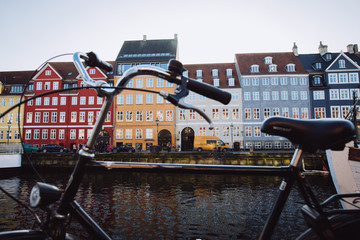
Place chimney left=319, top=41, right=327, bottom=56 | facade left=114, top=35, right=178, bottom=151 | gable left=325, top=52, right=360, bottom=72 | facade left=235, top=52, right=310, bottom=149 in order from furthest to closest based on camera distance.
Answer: chimney left=319, top=41, right=327, bottom=56 → facade left=114, top=35, right=178, bottom=151 → facade left=235, top=52, right=310, bottom=149 → gable left=325, top=52, right=360, bottom=72

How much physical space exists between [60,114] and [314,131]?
38698mm

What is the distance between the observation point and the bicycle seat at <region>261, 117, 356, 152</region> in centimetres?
113

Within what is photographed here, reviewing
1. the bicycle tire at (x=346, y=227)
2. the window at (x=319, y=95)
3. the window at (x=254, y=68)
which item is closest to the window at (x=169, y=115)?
the window at (x=254, y=68)

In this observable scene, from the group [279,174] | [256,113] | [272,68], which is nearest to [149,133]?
[256,113]

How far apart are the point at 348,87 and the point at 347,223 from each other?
4009 cm

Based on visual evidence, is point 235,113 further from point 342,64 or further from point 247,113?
point 342,64

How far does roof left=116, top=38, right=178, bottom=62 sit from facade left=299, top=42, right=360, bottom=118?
21.4m

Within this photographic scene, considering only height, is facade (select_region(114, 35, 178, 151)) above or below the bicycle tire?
above

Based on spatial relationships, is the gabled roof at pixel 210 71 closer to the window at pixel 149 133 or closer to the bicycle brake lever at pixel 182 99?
the window at pixel 149 133

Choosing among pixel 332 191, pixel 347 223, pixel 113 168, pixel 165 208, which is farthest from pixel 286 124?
pixel 332 191

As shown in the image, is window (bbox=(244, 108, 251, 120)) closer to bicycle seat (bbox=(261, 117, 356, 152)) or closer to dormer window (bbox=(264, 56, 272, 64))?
dormer window (bbox=(264, 56, 272, 64))

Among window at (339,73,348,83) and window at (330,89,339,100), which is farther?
window at (339,73,348,83)

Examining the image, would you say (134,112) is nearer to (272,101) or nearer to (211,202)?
(272,101)

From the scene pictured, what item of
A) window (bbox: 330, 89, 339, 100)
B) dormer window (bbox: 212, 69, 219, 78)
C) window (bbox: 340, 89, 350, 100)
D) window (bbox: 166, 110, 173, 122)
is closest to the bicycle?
window (bbox: 166, 110, 173, 122)
